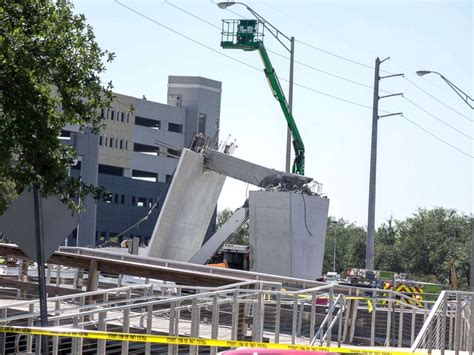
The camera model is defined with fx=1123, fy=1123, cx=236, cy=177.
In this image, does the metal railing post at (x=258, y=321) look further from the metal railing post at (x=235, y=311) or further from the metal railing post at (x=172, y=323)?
the metal railing post at (x=172, y=323)

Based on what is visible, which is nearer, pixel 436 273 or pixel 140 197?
pixel 436 273

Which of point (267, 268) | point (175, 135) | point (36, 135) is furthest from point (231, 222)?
point (175, 135)

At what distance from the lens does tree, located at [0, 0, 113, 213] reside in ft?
50.3

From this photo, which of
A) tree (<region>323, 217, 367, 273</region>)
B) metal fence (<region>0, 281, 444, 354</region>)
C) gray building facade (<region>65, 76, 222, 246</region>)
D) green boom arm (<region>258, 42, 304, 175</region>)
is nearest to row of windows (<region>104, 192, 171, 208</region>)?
gray building facade (<region>65, 76, 222, 246</region>)

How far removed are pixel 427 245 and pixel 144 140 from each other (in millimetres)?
31726

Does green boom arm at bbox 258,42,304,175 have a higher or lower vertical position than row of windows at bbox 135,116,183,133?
lower

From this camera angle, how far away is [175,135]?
395 ft

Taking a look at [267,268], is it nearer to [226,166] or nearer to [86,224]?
[226,166]

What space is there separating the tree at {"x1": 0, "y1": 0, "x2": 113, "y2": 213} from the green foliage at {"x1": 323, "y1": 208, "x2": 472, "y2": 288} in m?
89.7

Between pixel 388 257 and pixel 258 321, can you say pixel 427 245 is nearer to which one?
pixel 388 257

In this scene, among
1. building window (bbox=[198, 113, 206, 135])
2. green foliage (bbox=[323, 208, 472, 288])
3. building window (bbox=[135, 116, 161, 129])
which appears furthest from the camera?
building window (bbox=[135, 116, 161, 129])

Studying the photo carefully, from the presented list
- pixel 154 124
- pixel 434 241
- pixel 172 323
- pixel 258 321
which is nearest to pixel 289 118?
pixel 258 321

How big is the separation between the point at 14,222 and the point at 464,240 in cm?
9899

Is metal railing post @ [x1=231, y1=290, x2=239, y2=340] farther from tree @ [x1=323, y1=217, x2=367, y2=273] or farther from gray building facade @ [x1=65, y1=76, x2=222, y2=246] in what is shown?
tree @ [x1=323, y1=217, x2=367, y2=273]
